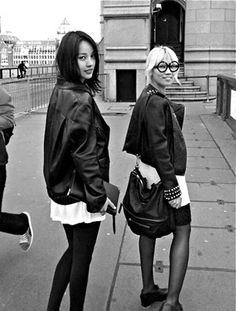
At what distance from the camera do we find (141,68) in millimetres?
15969

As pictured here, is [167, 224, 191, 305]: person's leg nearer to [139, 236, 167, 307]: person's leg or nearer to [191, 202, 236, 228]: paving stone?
[139, 236, 167, 307]: person's leg

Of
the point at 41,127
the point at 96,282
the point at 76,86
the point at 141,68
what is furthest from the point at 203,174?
the point at 141,68

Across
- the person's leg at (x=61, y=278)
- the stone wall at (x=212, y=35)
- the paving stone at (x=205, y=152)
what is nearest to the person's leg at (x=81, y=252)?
the person's leg at (x=61, y=278)

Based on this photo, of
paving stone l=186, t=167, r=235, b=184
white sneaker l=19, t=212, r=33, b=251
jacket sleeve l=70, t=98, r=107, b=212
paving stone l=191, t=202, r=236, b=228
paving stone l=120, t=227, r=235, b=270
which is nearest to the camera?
jacket sleeve l=70, t=98, r=107, b=212

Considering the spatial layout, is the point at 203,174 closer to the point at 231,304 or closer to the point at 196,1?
the point at 231,304

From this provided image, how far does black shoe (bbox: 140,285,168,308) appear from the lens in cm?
301

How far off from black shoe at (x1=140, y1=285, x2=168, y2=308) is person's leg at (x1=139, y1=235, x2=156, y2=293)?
0.10 ft

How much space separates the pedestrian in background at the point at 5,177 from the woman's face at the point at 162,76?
1.36m

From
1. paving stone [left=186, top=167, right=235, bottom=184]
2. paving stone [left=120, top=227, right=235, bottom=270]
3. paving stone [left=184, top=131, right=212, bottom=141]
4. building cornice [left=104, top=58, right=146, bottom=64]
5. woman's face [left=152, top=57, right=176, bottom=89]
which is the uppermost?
building cornice [left=104, top=58, right=146, bottom=64]

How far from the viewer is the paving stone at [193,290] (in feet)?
9.96

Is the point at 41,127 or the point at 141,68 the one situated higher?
the point at 141,68

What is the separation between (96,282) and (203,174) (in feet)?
11.2

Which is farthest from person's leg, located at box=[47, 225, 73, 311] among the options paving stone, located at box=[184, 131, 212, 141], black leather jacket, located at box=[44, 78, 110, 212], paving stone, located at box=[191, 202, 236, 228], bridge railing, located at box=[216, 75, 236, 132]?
bridge railing, located at box=[216, 75, 236, 132]

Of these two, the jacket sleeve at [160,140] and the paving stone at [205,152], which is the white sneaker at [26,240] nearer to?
the jacket sleeve at [160,140]
